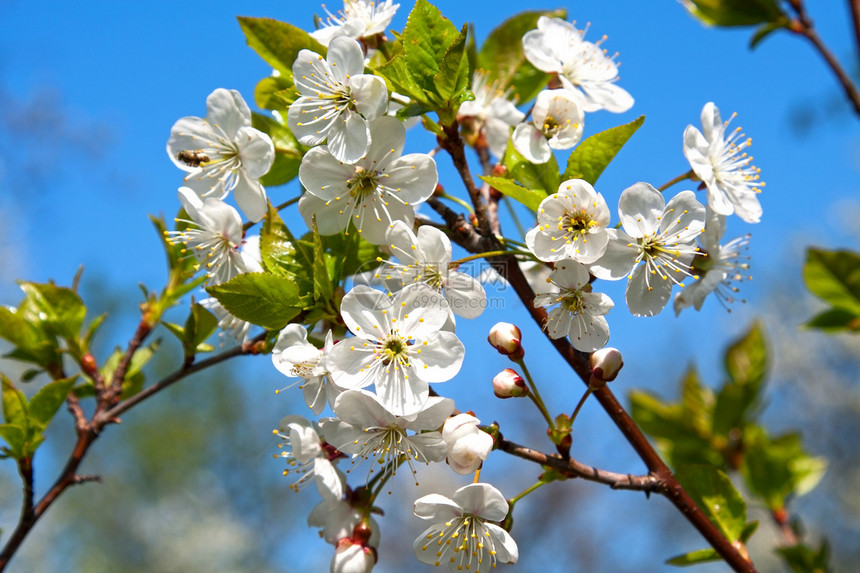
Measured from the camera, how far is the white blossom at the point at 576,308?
1046 millimetres

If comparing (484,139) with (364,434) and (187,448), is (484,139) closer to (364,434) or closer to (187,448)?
(364,434)

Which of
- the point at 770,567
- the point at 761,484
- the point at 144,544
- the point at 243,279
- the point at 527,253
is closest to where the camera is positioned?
the point at 243,279

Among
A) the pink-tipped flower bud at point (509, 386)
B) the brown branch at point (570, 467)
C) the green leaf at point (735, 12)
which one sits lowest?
the brown branch at point (570, 467)

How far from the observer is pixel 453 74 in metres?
1.07

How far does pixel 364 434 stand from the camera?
3.48 ft

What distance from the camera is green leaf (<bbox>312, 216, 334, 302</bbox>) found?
3.42 ft

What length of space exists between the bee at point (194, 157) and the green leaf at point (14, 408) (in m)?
0.58

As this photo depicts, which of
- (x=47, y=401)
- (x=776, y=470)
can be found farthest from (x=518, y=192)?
(x=776, y=470)

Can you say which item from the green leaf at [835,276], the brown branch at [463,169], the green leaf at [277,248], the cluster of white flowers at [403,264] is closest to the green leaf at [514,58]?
the cluster of white flowers at [403,264]

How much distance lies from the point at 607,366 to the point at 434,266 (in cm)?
32

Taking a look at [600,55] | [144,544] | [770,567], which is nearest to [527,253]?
[600,55]

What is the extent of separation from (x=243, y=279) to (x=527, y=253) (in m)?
0.46

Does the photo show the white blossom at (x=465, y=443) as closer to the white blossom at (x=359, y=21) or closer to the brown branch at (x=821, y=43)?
the white blossom at (x=359, y=21)

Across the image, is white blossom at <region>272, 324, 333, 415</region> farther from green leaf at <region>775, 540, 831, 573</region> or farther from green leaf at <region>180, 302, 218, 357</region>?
green leaf at <region>775, 540, 831, 573</region>
